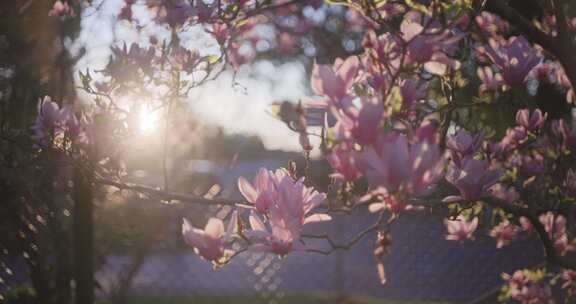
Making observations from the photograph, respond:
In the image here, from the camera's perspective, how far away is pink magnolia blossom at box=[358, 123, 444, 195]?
1.02 meters

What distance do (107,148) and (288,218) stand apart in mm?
1072

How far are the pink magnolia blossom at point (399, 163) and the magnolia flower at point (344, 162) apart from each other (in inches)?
2.1

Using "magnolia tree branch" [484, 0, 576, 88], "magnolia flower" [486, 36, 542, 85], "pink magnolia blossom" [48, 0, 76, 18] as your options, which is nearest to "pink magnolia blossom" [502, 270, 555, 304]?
"magnolia tree branch" [484, 0, 576, 88]

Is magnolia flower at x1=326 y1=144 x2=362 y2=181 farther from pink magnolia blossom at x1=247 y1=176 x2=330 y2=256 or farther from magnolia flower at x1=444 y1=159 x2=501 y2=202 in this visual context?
magnolia flower at x1=444 y1=159 x2=501 y2=202

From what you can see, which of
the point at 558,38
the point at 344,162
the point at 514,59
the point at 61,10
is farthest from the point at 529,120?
the point at 61,10

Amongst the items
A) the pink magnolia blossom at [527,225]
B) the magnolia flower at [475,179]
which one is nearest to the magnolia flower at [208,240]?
the magnolia flower at [475,179]

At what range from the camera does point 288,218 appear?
1.32m

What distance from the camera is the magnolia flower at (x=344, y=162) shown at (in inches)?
44.6

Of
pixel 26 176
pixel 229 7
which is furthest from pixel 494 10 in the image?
pixel 26 176

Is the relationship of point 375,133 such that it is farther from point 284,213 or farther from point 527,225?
point 527,225

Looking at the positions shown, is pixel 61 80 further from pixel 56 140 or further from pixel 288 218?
pixel 288 218

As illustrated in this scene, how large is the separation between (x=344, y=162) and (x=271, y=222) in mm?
253

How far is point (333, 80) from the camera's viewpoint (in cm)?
120

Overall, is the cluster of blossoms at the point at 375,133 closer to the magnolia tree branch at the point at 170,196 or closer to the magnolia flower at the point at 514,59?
the magnolia flower at the point at 514,59
